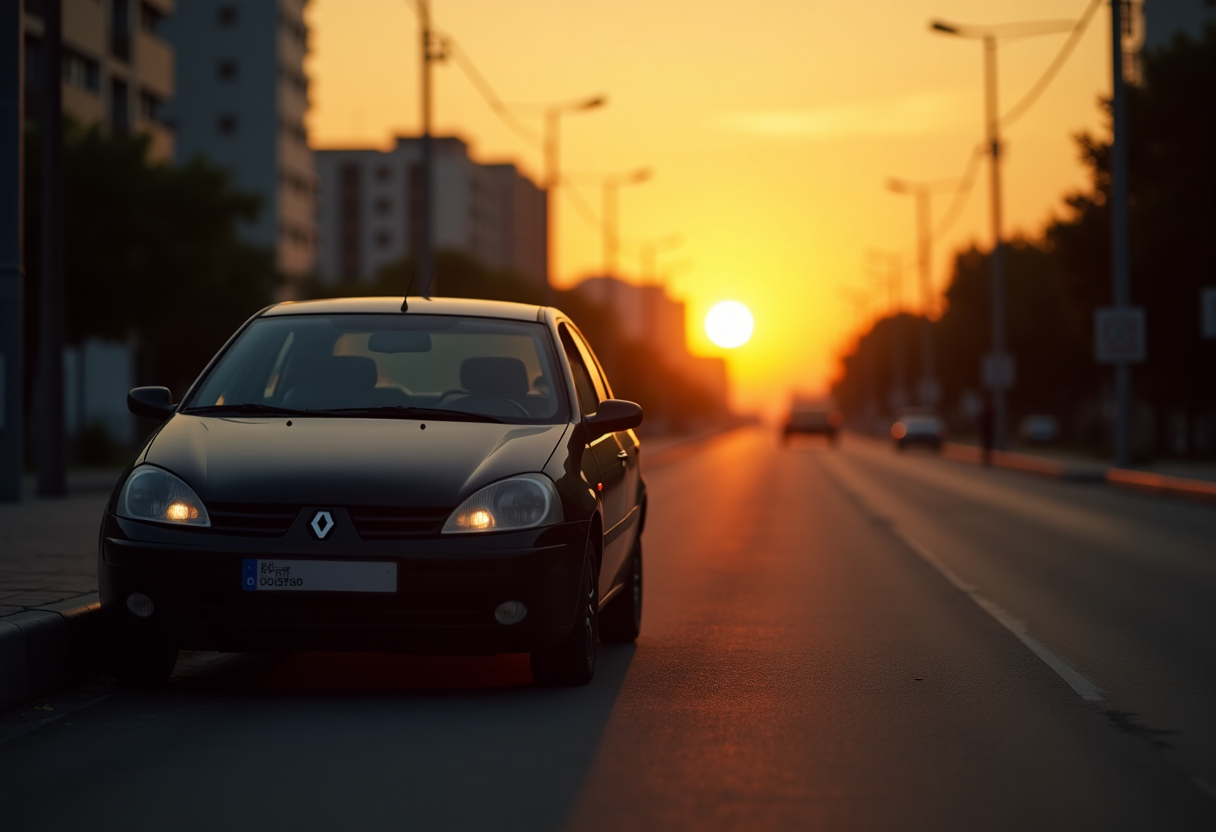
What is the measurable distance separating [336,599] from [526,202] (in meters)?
162

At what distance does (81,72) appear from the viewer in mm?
54906

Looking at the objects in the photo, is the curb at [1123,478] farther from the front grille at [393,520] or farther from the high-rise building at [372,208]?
the high-rise building at [372,208]

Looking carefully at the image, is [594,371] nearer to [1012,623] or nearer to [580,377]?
[580,377]

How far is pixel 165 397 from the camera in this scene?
7.81m

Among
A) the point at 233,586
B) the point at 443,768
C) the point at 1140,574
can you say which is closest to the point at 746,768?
the point at 443,768

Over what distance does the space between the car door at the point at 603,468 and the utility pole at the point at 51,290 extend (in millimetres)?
11355

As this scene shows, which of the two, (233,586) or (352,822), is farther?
(233,586)

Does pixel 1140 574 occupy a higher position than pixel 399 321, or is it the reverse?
pixel 399 321

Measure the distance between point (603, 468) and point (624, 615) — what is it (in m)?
1.27

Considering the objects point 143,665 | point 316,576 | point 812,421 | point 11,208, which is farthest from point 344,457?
point 812,421

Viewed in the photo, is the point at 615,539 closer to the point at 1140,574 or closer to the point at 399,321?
the point at 399,321

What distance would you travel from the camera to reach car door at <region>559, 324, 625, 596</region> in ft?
24.7

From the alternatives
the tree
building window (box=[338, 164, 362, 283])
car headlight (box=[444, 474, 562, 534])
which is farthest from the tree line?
building window (box=[338, 164, 362, 283])

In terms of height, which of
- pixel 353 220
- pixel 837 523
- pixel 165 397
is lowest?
pixel 837 523
